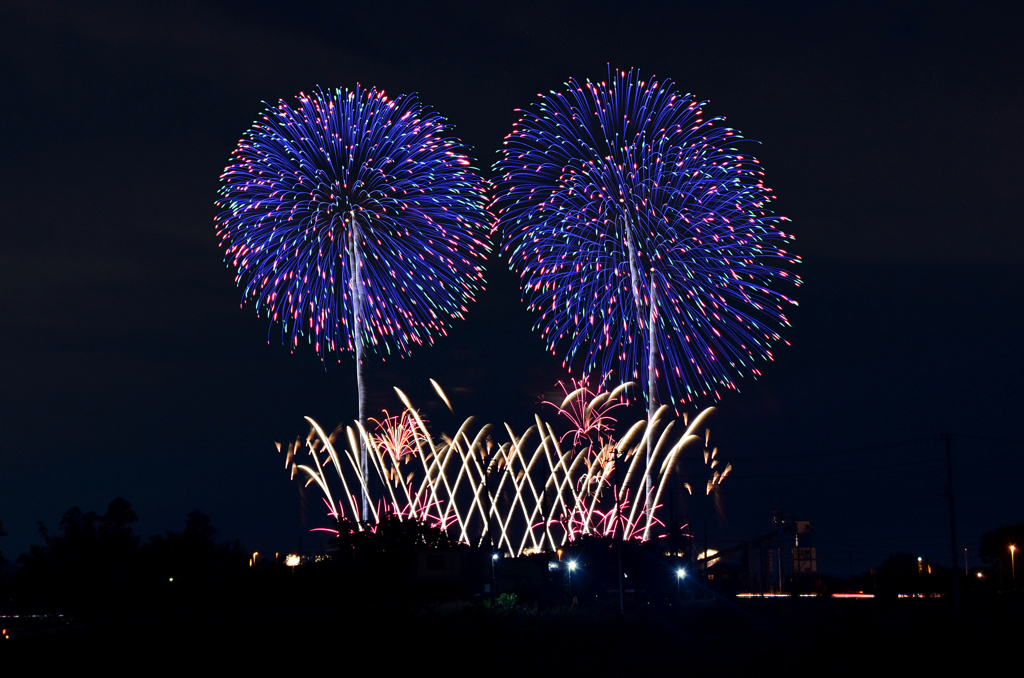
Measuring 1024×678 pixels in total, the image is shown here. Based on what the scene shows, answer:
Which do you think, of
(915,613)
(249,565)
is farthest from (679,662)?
(249,565)

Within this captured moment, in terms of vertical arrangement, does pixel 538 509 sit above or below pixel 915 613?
above

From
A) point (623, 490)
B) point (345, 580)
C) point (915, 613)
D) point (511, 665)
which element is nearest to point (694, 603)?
point (623, 490)

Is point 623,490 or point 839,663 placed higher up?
point 623,490

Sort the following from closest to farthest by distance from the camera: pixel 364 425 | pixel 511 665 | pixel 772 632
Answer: pixel 511 665 < pixel 772 632 < pixel 364 425

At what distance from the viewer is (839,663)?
4181 centimetres

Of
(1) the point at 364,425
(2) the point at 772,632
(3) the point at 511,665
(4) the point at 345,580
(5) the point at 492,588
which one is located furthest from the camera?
(1) the point at 364,425

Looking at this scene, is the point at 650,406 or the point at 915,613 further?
the point at 650,406

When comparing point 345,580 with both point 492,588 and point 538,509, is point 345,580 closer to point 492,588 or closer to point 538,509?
point 492,588

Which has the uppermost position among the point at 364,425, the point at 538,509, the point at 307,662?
the point at 364,425

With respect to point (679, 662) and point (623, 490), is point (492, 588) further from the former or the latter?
point (679, 662)

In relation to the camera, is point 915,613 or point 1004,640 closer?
point 1004,640

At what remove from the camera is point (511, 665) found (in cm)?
4144

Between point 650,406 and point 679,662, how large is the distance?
2347 cm

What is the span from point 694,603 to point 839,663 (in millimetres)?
22065
